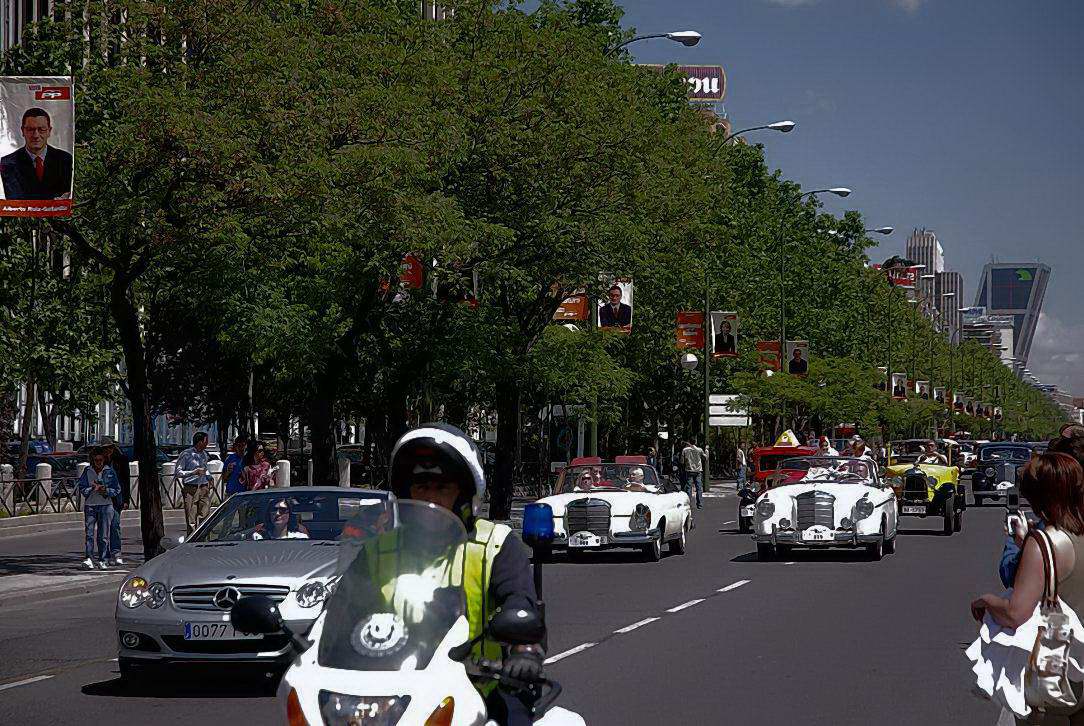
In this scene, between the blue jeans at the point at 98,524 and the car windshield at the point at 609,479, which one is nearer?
the blue jeans at the point at 98,524

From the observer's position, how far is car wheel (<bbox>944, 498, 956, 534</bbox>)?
3397 cm

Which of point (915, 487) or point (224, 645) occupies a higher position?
point (224, 645)

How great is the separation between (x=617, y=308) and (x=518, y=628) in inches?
1369

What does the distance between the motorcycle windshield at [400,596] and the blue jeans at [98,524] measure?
20.2 meters

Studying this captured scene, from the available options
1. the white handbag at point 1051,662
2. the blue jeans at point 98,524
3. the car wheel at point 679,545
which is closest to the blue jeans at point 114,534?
the blue jeans at point 98,524

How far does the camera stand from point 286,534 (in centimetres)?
1346

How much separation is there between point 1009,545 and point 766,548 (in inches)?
742

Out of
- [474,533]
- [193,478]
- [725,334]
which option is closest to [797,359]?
[725,334]

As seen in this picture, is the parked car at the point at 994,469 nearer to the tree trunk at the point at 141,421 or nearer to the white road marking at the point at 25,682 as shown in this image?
the tree trunk at the point at 141,421

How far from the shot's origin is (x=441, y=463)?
550cm

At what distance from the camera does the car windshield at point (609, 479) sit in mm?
26828

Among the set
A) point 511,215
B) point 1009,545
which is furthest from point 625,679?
point 511,215

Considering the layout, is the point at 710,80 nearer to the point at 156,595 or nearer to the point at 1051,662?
the point at 156,595

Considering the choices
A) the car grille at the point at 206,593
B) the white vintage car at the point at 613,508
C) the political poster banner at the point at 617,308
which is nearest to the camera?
the car grille at the point at 206,593
